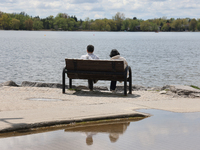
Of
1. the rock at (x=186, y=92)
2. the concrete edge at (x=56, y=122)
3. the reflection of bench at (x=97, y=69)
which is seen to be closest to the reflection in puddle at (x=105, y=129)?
the concrete edge at (x=56, y=122)

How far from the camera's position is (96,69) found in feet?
33.7

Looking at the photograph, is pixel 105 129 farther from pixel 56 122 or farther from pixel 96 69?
pixel 96 69

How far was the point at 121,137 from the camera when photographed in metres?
5.47

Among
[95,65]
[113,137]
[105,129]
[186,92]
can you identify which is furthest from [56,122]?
[186,92]

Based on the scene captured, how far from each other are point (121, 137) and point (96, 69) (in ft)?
16.3

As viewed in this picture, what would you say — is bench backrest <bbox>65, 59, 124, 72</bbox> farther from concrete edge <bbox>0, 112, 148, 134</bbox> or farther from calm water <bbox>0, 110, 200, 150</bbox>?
calm water <bbox>0, 110, 200, 150</bbox>

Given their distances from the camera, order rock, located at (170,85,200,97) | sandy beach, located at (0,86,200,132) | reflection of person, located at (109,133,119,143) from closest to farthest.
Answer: reflection of person, located at (109,133,119,143)
sandy beach, located at (0,86,200,132)
rock, located at (170,85,200,97)

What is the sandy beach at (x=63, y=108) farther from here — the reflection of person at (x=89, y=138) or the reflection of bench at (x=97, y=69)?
the reflection of person at (x=89, y=138)

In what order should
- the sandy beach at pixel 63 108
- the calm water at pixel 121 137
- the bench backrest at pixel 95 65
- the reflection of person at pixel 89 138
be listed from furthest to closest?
the bench backrest at pixel 95 65, the sandy beach at pixel 63 108, the reflection of person at pixel 89 138, the calm water at pixel 121 137

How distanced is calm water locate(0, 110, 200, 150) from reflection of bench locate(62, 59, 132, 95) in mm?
3605

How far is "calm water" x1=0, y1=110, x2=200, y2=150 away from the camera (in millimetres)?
4945

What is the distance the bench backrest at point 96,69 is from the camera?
1004 centimetres

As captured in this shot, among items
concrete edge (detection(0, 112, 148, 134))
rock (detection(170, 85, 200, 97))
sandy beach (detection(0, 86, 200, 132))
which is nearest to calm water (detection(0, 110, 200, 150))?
concrete edge (detection(0, 112, 148, 134))

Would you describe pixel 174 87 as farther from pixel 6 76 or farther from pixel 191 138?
pixel 6 76
